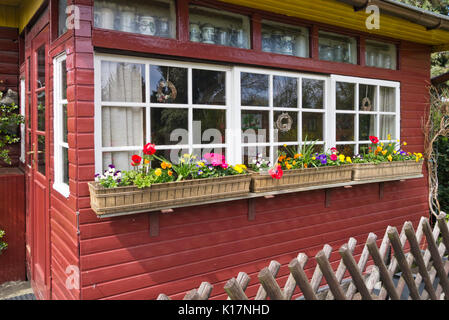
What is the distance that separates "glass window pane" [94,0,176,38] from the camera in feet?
9.48

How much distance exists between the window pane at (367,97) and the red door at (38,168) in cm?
342

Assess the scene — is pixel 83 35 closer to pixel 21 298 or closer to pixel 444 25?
pixel 21 298

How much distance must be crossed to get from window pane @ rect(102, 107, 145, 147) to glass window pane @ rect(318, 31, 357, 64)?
221cm

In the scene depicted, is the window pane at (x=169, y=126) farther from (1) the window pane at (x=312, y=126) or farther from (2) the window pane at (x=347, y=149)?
(2) the window pane at (x=347, y=149)

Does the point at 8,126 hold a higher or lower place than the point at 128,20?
lower

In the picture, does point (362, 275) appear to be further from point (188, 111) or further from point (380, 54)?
point (380, 54)

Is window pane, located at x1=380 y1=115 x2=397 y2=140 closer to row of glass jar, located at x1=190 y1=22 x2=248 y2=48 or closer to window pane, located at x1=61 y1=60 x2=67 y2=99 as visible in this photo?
row of glass jar, located at x1=190 y1=22 x2=248 y2=48

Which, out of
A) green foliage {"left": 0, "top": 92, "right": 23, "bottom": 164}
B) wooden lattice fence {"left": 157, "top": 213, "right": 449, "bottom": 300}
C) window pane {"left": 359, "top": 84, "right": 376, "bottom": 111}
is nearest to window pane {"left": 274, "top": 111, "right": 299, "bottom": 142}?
window pane {"left": 359, "top": 84, "right": 376, "bottom": 111}

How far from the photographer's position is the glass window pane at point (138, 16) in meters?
2.89

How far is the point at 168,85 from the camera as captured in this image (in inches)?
124

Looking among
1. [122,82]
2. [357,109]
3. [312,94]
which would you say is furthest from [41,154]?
[357,109]

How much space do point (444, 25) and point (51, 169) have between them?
4.49m

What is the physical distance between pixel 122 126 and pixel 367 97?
10.0ft
